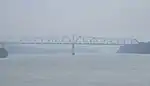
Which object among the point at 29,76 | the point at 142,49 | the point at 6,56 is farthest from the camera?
the point at 142,49

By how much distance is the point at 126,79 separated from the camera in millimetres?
1907

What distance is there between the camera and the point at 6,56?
381 cm

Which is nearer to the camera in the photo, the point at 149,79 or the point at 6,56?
the point at 149,79

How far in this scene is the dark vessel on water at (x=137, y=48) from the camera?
167 inches

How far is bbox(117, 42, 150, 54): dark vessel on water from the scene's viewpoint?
424cm

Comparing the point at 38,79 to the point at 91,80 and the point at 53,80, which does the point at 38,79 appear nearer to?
the point at 53,80

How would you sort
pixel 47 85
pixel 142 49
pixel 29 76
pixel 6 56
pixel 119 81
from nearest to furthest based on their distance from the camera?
pixel 47 85 < pixel 119 81 < pixel 29 76 < pixel 6 56 < pixel 142 49

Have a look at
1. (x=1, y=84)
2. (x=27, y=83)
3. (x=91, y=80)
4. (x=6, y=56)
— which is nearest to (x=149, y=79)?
(x=91, y=80)

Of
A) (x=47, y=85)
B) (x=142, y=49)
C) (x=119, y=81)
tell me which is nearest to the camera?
(x=47, y=85)

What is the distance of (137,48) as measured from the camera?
14.7ft

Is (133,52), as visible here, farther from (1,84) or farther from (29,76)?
(1,84)

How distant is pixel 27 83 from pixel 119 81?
0.50 meters

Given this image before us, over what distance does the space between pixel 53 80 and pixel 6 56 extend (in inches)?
81.1

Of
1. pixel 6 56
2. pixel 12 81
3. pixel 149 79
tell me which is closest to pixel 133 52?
pixel 6 56
